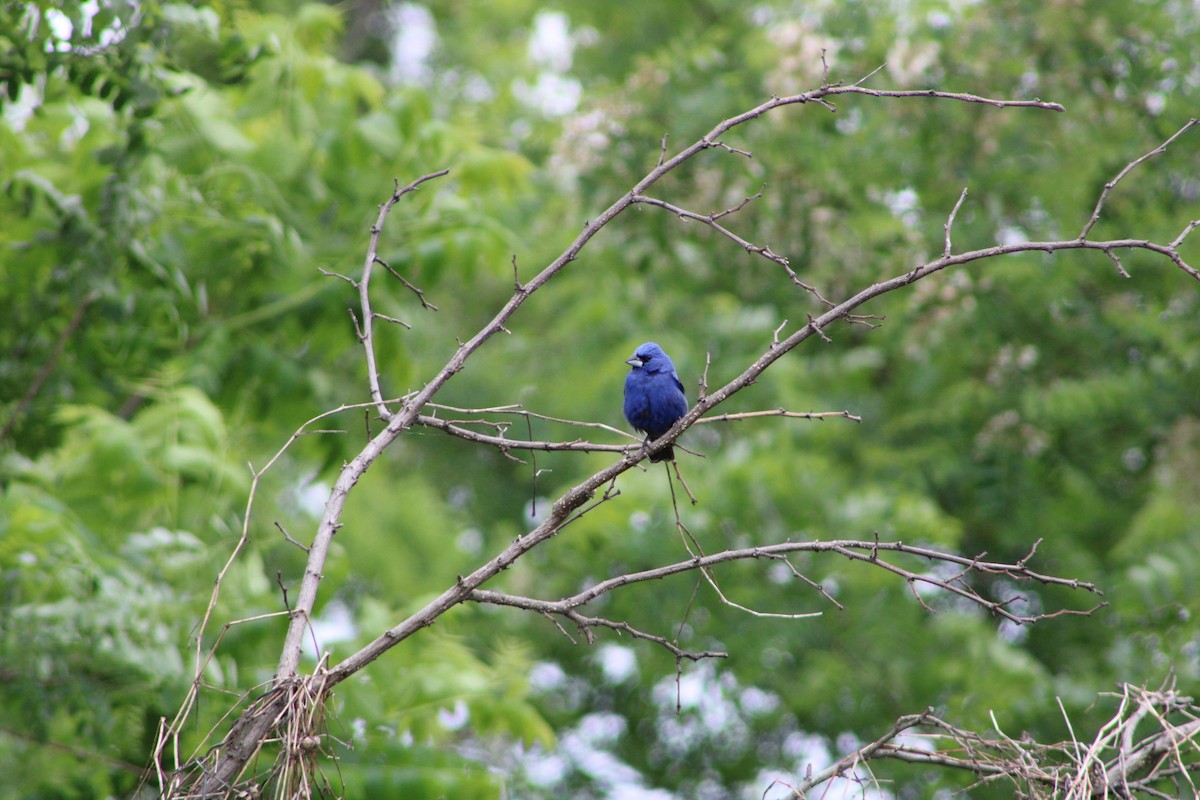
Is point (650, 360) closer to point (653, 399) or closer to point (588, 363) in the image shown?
point (653, 399)

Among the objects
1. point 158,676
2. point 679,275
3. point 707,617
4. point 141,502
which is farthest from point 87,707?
point 679,275

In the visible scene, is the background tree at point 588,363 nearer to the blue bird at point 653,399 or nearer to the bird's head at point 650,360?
the bird's head at point 650,360

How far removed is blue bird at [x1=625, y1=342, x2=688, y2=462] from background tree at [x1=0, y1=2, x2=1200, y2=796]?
1.26 m

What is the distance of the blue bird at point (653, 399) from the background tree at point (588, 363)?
1261mm

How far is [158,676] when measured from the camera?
4.99 meters

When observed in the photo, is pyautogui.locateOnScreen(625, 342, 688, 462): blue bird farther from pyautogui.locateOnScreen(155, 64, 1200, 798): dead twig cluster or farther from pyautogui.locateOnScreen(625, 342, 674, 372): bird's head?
pyautogui.locateOnScreen(155, 64, 1200, 798): dead twig cluster

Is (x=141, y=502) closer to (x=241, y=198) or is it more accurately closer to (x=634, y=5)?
(x=241, y=198)

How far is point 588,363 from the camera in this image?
11.6m

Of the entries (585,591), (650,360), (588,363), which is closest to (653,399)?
(650,360)

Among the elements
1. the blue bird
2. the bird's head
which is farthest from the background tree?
the blue bird

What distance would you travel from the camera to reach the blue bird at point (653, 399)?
5.32 meters

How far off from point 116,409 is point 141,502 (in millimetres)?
1950

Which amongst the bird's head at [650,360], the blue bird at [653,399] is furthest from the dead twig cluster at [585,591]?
the bird's head at [650,360]

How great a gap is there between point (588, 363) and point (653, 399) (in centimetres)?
629
